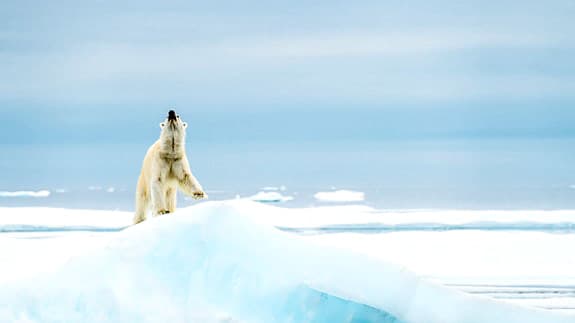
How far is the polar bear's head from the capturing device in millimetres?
6773

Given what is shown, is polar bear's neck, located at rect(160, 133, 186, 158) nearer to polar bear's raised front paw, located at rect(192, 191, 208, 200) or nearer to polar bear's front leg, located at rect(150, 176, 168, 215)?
polar bear's front leg, located at rect(150, 176, 168, 215)

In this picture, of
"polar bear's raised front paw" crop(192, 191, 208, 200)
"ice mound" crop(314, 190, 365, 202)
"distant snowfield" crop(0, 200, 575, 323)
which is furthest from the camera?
"ice mound" crop(314, 190, 365, 202)

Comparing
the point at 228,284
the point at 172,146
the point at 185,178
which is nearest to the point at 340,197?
the point at 185,178

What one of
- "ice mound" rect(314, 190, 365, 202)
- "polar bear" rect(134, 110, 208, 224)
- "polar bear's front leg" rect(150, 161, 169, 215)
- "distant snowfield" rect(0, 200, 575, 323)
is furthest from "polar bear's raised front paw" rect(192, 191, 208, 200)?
"ice mound" rect(314, 190, 365, 202)

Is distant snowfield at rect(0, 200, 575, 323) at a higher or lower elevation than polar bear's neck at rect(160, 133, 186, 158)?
lower

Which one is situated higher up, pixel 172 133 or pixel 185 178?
pixel 172 133

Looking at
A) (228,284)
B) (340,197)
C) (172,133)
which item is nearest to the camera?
(228,284)

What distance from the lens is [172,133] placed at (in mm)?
6801

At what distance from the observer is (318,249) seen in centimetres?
500

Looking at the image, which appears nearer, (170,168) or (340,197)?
(170,168)

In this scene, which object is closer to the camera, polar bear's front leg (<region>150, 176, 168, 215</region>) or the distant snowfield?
the distant snowfield

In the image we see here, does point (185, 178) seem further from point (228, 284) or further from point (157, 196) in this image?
point (228, 284)

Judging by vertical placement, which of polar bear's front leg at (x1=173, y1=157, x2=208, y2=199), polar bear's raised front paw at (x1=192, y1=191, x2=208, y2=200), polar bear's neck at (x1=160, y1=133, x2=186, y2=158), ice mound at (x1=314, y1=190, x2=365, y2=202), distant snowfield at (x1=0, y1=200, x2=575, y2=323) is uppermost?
ice mound at (x1=314, y1=190, x2=365, y2=202)

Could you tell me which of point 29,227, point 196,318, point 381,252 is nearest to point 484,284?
point 381,252
